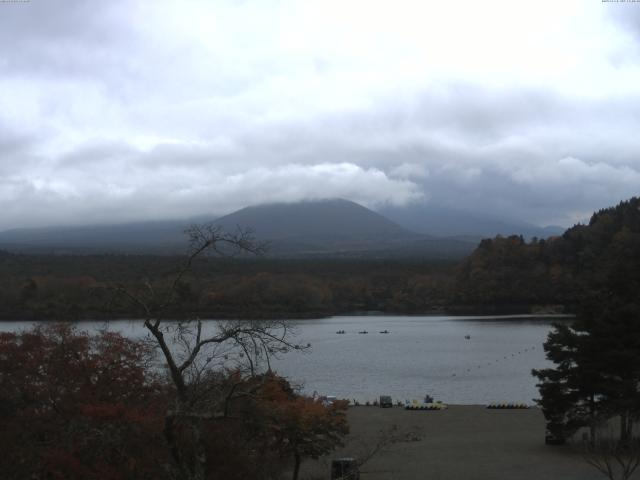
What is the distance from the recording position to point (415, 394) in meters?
31.5

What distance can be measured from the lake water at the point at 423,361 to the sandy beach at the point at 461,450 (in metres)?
4.41

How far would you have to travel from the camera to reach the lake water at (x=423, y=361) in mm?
32062

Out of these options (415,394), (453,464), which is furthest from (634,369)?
(415,394)

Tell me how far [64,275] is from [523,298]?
5316cm

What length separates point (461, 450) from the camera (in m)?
18.8

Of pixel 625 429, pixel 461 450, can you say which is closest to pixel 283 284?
pixel 461 450

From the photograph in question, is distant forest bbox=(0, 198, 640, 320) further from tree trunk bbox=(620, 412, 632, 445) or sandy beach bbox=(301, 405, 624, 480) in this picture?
tree trunk bbox=(620, 412, 632, 445)

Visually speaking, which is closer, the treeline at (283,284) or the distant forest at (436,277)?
the treeline at (283,284)

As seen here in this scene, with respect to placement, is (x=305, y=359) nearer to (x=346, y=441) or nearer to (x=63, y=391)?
(x=346, y=441)

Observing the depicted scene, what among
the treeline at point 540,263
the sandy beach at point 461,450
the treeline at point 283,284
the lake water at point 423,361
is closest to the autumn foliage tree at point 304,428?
the sandy beach at point 461,450

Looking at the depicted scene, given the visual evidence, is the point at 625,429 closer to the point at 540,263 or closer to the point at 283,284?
the point at 283,284

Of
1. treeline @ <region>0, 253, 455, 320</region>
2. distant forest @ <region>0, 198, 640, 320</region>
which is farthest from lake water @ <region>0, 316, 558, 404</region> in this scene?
distant forest @ <region>0, 198, 640, 320</region>

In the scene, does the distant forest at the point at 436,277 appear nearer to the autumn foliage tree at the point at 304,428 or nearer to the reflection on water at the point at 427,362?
the reflection on water at the point at 427,362

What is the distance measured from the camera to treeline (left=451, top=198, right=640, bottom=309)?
86188mm
